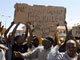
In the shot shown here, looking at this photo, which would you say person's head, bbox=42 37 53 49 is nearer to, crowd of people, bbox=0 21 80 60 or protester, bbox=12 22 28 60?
crowd of people, bbox=0 21 80 60

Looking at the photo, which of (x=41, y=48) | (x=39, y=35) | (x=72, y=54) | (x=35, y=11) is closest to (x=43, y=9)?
(x=35, y=11)

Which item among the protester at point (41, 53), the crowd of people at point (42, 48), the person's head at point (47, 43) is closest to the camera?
the crowd of people at point (42, 48)

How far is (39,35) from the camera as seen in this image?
573 cm

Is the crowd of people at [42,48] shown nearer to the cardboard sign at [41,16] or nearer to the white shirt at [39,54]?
the white shirt at [39,54]

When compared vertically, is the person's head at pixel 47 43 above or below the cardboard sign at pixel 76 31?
above

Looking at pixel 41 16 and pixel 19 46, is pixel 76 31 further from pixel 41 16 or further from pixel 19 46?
pixel 19 46

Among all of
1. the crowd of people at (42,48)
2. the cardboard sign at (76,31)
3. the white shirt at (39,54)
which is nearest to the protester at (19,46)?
the crowd of people at (42,48)

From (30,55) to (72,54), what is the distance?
1702 mm

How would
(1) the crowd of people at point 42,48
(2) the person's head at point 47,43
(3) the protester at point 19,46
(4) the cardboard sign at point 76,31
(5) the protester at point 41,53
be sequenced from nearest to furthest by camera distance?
(1) the crowd of people at point 42,48, (2) the person's head at point 47,43, (5) the protester at point 41,53, (3) the protester at point 19,46, (4) the cardboard sign at point 76,31

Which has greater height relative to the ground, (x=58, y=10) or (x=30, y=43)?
(x=58, y=10)

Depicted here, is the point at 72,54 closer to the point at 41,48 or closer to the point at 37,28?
the point at 41,48

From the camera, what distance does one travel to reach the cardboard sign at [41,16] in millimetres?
5730

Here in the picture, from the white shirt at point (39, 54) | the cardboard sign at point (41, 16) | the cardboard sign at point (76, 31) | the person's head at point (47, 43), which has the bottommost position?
the white shirt at point (39, 54)

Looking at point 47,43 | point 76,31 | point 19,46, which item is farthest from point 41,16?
point 76,31
